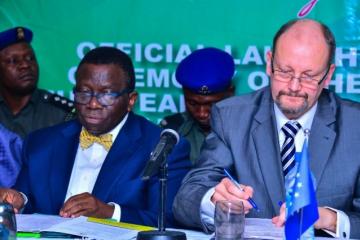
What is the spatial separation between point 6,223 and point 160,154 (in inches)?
24.6

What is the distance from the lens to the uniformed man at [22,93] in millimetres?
6188

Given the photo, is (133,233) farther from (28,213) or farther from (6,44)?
(6,44)

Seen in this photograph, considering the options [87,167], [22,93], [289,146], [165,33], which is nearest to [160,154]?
[289,146]

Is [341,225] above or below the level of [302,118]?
below

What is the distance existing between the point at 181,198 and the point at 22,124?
238 cm

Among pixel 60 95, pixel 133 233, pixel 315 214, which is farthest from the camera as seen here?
pixel 60 95

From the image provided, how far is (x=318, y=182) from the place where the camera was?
4.17m

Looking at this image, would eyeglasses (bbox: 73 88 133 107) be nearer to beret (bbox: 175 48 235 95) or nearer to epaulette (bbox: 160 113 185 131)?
beret (bbox: 175 48 235 95)

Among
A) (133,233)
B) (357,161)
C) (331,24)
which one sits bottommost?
(133,233)

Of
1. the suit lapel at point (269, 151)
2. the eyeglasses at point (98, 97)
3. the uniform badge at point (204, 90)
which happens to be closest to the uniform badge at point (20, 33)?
the uniform badge at point (204, 90)

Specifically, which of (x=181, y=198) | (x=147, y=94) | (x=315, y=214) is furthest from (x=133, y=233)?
(x=147, y=94)

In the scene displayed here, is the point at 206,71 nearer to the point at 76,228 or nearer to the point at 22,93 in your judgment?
the point at 22,93

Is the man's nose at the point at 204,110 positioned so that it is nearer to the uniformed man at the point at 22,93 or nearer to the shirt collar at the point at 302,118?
the uniformed man at the point at 22,93

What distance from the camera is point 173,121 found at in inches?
234
